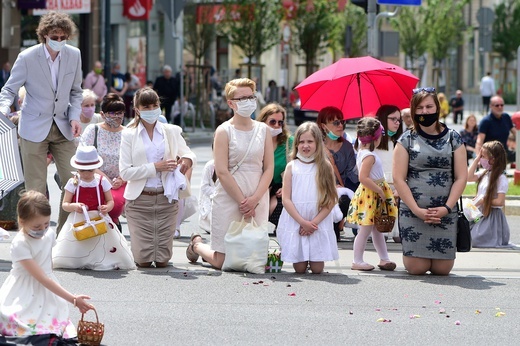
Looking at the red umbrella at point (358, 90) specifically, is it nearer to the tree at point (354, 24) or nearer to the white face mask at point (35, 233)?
the white face mask at point (35, 233)

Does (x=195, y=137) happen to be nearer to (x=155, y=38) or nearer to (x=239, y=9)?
(x=239, y=9)

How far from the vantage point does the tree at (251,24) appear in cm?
3828

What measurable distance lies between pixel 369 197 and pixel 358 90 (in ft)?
8.53

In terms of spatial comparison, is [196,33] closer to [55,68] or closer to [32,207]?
[55,68]

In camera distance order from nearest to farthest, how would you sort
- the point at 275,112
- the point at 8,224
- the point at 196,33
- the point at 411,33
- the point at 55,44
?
the point at 55,44
the point at 275,112
the point at 8,224
the point at 196,33
the point at 411,33

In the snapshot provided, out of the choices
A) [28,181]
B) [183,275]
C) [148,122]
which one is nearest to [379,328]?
[183,275]

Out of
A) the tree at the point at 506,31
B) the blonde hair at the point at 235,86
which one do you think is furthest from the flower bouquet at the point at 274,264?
the tree at the point at 506,31

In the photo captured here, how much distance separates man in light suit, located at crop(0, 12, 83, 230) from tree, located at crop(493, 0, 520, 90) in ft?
209

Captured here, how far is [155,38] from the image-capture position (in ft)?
148

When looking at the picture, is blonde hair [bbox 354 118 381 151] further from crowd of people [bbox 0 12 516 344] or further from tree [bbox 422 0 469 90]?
tree [bbox 422 0 469 90]

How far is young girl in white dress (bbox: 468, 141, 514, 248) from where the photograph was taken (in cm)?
1211

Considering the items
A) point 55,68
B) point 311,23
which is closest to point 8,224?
point 55,68

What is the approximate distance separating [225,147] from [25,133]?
1925 millimetres

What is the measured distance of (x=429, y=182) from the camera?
994 centimetres
